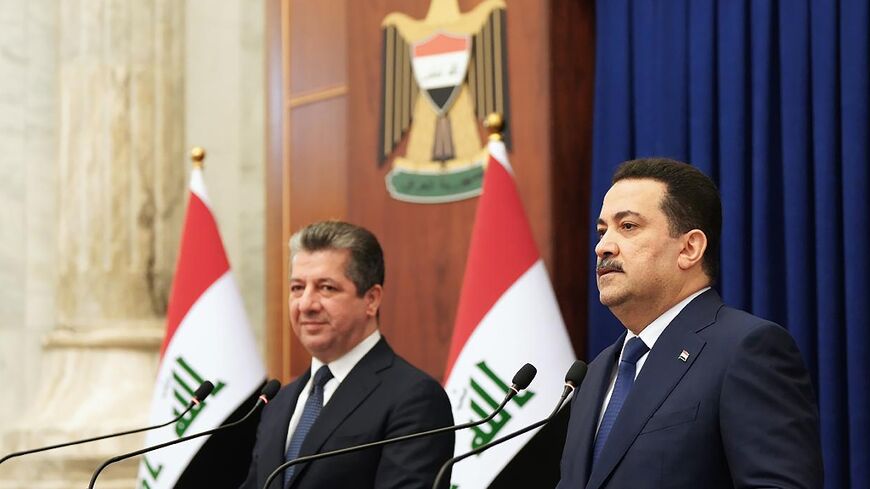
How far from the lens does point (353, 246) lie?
3.58 m

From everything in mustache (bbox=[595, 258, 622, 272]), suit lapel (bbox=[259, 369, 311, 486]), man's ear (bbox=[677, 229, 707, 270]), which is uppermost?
man's ear (bbox=[677, 229, 707, 270])

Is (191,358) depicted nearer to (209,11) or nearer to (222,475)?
A: (222,475)

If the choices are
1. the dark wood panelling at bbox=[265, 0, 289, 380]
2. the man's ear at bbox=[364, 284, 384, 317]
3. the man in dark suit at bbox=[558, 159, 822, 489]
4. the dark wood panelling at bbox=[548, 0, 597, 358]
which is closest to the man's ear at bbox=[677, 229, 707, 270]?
the man in dark suit at bbox=[558, 159, 822, 489]

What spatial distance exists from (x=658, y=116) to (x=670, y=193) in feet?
7.95

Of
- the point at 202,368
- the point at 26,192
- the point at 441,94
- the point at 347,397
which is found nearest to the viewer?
the point at 347,397

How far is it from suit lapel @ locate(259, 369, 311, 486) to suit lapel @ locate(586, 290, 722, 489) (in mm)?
1201

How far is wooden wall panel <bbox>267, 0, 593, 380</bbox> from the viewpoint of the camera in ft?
16.7

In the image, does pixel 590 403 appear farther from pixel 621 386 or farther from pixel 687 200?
pixel 687 200

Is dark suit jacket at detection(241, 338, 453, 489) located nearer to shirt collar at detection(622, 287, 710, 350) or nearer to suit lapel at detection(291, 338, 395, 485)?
suit lapel at detection(291, 338, 395, 485)

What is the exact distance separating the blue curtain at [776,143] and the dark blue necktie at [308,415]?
1690 mm

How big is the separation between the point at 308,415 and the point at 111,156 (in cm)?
320

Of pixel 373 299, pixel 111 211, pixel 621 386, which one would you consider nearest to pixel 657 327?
pixel 621 386

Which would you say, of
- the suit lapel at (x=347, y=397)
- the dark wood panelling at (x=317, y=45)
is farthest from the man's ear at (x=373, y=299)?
the dark wood panelling at (x=317, y=45)

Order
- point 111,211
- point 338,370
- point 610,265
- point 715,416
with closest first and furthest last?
point 715,416, point 610,265, point 338,370, point 111,211
